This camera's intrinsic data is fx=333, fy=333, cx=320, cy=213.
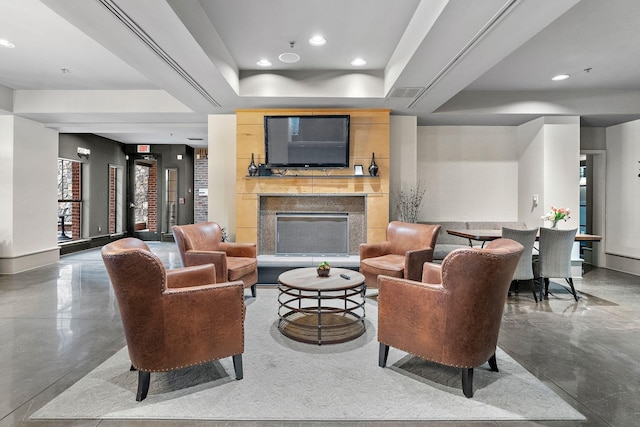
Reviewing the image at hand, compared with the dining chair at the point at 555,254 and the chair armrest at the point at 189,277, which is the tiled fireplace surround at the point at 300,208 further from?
the chair armrest at the point at 189,277

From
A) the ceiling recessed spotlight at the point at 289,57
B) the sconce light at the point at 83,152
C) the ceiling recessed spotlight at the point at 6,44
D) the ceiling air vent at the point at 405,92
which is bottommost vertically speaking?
the sconce light at the point at 83,152

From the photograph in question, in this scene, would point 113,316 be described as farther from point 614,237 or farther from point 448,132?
point 614,237

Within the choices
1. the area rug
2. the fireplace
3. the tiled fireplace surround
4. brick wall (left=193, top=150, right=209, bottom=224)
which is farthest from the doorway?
the area rug

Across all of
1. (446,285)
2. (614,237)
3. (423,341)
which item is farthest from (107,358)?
(614,237)

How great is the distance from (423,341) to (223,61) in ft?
12.2

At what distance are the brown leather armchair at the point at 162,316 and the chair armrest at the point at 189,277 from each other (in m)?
0.52

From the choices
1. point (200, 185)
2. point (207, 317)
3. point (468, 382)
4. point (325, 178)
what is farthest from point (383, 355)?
point (200, 185)

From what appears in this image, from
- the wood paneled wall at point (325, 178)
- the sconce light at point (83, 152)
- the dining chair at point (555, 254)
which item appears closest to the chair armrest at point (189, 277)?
the wood paneled wall at point (325, 178)

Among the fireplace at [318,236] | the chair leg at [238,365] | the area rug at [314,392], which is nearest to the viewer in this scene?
the area rug at [314,392]

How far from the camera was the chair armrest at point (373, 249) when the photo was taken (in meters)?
4.20

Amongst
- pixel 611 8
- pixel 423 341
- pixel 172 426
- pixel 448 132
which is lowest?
pixel 172 426

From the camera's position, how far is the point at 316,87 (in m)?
4.73

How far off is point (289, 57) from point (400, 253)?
2910 millimetres

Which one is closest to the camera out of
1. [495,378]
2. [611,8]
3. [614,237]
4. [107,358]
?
[495,378]
